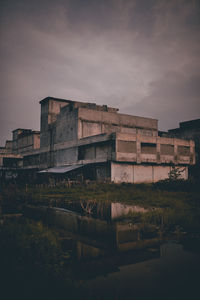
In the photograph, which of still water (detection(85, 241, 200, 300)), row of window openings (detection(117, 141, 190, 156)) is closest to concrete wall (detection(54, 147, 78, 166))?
row of window openings (detection(117, 141, 190, 156))

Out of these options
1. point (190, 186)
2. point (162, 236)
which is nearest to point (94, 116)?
point (190, 186)

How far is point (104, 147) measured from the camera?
34.6 meters

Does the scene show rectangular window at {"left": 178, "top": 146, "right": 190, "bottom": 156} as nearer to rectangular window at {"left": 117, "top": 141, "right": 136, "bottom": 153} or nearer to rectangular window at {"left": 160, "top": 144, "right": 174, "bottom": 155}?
rectangular window at {"left": 160, "top": 144, "right": 174, "bottom": 155}

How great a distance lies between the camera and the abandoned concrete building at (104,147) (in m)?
33.4

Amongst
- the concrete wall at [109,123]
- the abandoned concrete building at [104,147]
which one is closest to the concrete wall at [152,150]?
the abandoned concrete building at [104,147]

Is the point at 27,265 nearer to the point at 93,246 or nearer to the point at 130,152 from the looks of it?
the point at 93,246

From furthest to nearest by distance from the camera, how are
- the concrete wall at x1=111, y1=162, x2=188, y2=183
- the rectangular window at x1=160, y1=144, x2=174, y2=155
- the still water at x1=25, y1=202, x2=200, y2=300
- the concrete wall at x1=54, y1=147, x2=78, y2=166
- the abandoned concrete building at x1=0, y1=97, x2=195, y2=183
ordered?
the concrete wall at x1=54, y1=147, x2=78, y2=166 → the rectangular window at x1=160, y1=144, x2=174, y2=155 → the abandoned concrete building at x1=0, y1=97, x2=195, y2=183 → the concrete wall at x1=111, y1=162, x2=188, y2=183 → the still water at x1=25, y1=202, x2=200, y2=300

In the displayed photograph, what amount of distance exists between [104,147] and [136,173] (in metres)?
5.79

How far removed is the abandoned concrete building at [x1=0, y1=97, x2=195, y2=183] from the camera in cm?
3341

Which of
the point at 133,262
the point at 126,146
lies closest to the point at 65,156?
the point at 126,146

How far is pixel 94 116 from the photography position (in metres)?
40.9

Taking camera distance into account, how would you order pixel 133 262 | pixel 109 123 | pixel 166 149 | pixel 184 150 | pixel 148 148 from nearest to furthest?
pixel 133 262, pixel 148 148, pixel 166 149, pixel 184 150, pixel 109 123

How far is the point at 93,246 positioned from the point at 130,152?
26885 millimetres

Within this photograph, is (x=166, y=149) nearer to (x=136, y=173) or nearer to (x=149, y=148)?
(x=149, y=148)
